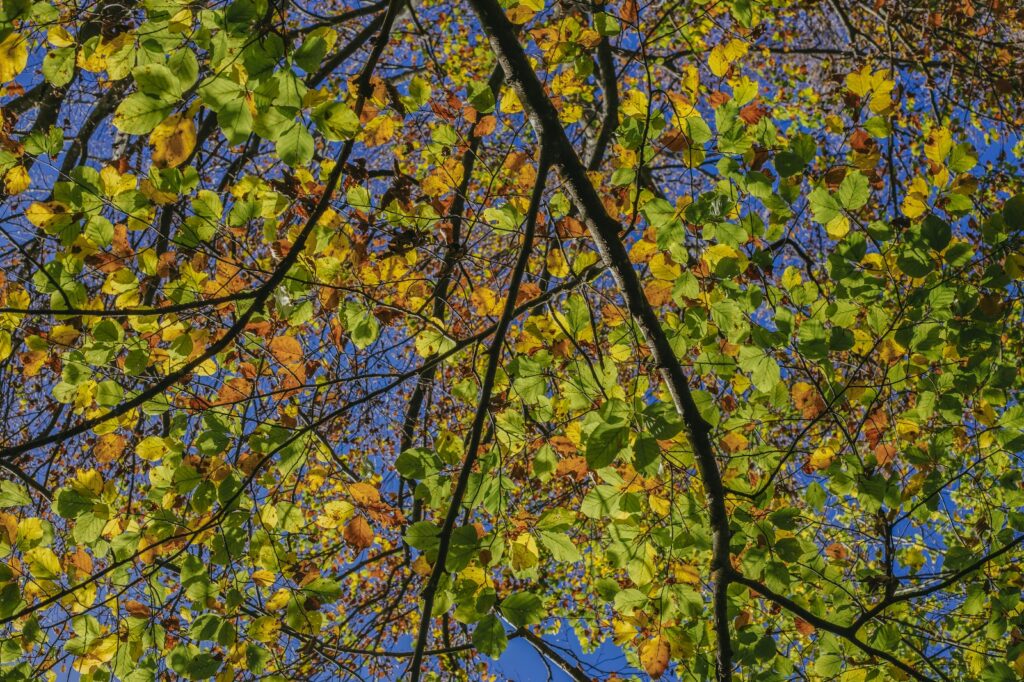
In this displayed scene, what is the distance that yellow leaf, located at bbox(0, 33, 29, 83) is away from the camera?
1652mm

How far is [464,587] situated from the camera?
190 centimetres

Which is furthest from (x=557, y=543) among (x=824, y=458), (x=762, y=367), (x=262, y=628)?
(x=824, y=458)

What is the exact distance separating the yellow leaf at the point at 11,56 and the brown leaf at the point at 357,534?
1551mm

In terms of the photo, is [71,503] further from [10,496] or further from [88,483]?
[10,496]

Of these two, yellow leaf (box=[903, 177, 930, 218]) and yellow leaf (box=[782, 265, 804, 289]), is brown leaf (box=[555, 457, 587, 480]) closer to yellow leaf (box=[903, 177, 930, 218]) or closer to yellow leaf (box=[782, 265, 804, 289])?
yellow leaf (box=[782, 265, 804, 289])

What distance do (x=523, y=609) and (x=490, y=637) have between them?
0.41ft

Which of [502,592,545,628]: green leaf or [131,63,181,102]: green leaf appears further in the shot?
[502,592,545,628]: green leaf

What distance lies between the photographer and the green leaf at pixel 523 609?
181 cm

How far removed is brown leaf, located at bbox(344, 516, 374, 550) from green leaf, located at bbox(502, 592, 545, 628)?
0.53 m

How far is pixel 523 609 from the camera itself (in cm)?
182

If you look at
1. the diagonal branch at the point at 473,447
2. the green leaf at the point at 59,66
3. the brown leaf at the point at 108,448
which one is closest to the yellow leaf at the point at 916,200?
the diagonal branch at the point at 473,447

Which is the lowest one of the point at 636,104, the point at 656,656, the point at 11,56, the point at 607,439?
the point at 656,656

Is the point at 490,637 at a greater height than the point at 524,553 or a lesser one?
lesser

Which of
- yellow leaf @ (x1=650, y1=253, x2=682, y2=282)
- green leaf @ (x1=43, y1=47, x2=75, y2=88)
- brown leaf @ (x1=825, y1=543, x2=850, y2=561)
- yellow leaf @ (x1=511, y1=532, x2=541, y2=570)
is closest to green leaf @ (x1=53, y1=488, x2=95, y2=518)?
green leaf @ (x1=43, y1=47, x2=75, y2=88)
